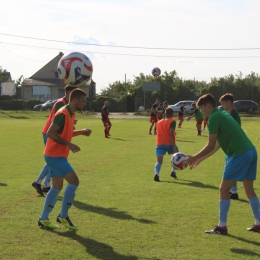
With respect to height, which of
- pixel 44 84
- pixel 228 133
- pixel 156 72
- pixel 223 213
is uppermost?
pixel 156 72

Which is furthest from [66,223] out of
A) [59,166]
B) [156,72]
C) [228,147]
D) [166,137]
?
[156,72]

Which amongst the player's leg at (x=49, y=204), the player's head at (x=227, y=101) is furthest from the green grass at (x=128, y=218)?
the player's head at (x=227, y=101)

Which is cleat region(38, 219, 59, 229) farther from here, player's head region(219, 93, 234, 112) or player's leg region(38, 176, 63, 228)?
player's head region(219, 93, 234, 112)

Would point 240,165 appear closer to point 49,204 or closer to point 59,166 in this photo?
point 59,166

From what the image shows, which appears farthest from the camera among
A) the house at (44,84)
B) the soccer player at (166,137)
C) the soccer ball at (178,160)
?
the house at (44,84)

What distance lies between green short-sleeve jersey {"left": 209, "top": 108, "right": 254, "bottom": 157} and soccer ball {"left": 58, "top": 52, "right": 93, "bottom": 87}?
3.56 meters

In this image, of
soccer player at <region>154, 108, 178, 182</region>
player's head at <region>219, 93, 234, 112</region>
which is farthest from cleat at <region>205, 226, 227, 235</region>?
soccer player at <region>154, 108, 178, 182</region>

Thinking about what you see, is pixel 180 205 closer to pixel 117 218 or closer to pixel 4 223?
pixel 117 218

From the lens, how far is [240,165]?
697 cm

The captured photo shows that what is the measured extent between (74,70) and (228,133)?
3.81 metres

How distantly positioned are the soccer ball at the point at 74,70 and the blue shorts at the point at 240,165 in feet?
12.4

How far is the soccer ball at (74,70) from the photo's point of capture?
9.73m

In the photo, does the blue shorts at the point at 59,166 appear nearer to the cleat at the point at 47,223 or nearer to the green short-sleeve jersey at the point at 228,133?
the cleat at the point at 47,223

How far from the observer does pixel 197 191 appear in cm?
1057
